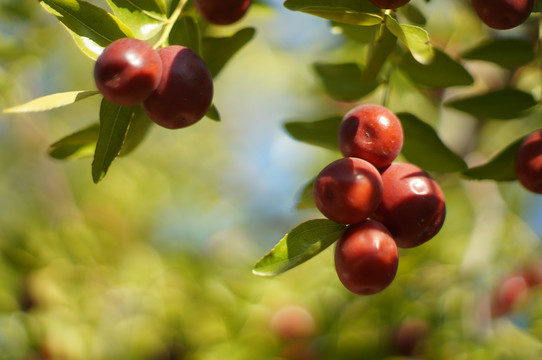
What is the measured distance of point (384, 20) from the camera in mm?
1523

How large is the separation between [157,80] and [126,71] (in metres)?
0.10

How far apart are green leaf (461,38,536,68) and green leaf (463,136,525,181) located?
310mm

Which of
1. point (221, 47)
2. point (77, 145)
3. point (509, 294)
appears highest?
point (221, 47)

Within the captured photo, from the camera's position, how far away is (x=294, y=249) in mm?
1390

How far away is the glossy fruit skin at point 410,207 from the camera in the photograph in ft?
4.76

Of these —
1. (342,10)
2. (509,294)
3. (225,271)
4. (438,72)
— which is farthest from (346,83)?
(509,294)

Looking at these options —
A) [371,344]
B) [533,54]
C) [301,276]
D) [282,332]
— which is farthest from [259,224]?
[533,54]

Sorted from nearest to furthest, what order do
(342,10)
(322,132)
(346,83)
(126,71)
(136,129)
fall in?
(126,71) → (342,10) → (136,129) → (322,132) → (346,83)

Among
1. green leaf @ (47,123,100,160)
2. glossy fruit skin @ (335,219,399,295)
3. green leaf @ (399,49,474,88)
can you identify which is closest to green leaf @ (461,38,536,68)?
green leaf @ (399,49,474,88)

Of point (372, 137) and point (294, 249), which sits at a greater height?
point (372, 137)

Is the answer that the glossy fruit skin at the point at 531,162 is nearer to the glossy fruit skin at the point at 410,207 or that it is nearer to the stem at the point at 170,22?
the glossy fruit skin at the point at 410,207

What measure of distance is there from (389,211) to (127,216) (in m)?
3.32

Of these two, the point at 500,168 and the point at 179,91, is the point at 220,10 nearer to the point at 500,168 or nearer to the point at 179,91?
the point at 179,91

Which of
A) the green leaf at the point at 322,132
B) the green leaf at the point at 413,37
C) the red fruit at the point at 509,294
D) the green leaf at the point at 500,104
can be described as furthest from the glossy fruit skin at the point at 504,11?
the red fruit at the point at 509,294
